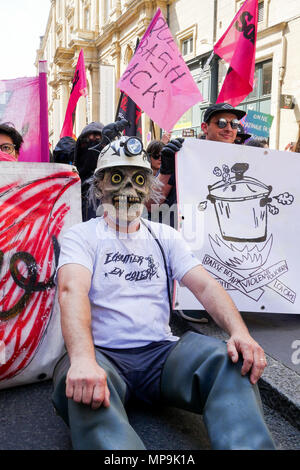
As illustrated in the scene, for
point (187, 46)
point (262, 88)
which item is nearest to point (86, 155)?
point (262, 88)

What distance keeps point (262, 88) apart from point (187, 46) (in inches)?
233

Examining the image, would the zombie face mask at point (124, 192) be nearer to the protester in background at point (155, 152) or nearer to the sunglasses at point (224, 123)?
the sunglasses at point (224, 123)

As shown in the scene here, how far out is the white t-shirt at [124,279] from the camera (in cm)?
210

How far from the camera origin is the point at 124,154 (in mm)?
2295

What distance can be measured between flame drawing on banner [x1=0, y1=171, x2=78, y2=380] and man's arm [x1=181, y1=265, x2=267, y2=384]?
2.65ft

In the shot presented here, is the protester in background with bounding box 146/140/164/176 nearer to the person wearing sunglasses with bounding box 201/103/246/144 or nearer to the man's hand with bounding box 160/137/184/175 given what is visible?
the person wearing sunglasses with bounding box 201/103/246/144

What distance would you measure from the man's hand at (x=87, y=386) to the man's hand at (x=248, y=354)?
0.53m

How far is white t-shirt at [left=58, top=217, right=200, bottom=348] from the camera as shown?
2102 mm

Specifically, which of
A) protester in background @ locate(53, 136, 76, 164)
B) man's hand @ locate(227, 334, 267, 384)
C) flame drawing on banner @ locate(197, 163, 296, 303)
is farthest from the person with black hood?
man's hand @ locate(227, 334, 267, 384)

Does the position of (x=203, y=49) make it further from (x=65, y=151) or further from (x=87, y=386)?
(x=87, y=386)
